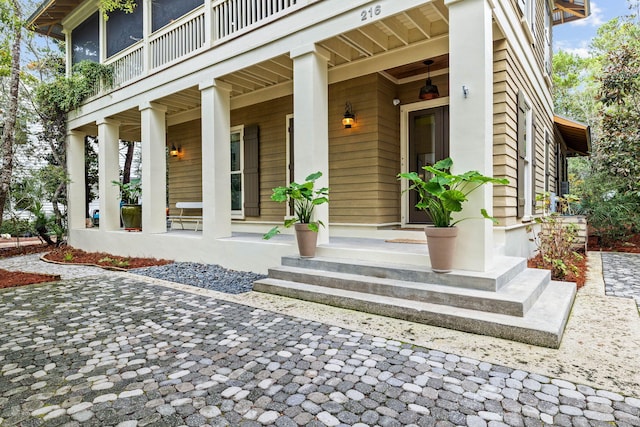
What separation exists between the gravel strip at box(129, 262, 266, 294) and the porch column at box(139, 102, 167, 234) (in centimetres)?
130

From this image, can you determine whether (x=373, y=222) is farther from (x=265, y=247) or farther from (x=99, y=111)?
(x=99, y=111)

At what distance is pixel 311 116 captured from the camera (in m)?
4.53

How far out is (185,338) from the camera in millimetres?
2822

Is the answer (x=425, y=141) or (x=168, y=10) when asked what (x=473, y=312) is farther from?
(x=168, y=10)

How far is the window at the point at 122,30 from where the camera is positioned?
24.8 ft

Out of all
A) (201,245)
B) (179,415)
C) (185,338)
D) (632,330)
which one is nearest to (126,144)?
(201,245)

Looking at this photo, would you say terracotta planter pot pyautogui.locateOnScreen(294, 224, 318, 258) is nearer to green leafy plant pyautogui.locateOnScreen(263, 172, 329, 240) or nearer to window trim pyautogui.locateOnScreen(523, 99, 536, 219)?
green leafy plant pyautogui.locateOnScreen(263, 172, 329, 240)

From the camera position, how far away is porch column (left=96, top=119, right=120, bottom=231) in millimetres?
8023

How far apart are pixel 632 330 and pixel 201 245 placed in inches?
216

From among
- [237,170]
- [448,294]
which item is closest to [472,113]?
[448,294]

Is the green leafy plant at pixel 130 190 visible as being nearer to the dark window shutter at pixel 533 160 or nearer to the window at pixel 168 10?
the window at pixel 168 10

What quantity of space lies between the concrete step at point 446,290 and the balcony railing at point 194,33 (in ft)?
11.2

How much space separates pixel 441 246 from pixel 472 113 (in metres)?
1.28

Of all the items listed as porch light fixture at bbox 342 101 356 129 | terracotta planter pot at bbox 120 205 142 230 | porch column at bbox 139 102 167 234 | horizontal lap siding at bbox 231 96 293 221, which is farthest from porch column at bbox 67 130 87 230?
porch light fixture at bbox 342 101 356 129
